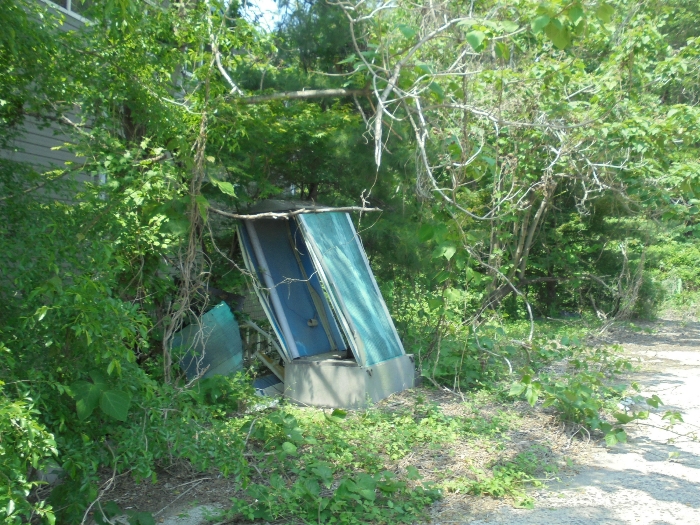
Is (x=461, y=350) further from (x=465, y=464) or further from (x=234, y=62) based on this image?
(x=234, y=62)

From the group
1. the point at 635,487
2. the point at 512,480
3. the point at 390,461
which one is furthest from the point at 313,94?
the point at 635,487

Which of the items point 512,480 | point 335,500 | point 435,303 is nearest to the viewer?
point 335,500

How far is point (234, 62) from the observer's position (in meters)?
5.86

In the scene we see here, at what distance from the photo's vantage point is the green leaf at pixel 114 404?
3564 mm

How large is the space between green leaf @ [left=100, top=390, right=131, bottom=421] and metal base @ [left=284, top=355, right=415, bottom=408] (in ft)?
10.7

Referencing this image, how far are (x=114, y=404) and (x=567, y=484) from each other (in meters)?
3.30

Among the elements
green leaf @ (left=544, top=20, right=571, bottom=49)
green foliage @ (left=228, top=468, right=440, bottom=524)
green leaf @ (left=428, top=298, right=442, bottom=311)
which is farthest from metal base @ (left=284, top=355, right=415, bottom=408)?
green leaf @ (left=544, top=20, right=571, bottom=49)

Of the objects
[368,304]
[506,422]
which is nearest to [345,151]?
[368,304]

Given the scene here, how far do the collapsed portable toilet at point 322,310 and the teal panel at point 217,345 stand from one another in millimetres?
417

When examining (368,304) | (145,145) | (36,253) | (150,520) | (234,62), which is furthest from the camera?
(368,304)

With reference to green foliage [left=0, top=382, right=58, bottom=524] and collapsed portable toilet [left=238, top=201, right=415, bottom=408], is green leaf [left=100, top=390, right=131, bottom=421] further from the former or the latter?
collapsed portable toilet [left=238, top=201, right=415, bottom=408]

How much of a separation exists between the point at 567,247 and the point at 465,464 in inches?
415

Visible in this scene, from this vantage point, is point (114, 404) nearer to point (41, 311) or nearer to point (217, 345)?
point (41, 311)

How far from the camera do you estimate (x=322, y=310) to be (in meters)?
7.79
